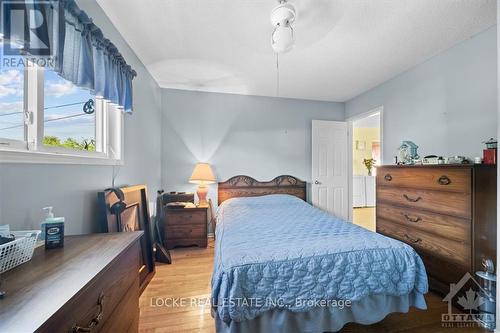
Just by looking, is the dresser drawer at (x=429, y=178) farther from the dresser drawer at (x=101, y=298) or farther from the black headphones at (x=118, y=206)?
the black headphones at (x=118, y=206)

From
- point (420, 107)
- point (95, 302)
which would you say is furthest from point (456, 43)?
point (95, 302)

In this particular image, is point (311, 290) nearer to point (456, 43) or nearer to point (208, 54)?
point (208, 54)

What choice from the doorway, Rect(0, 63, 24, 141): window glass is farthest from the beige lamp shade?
the doorway

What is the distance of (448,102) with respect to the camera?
2189 mm

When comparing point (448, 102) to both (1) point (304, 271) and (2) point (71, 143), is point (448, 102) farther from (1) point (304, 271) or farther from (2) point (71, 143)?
(2) point (71, 143)

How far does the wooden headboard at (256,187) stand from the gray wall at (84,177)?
1068 millimetres

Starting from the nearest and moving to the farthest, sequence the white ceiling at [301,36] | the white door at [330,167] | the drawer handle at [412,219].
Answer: the white ceiling at [301,36] < the drawer handle at [412,219] < the white door at [330,167]

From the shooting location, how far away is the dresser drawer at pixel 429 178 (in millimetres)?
1669

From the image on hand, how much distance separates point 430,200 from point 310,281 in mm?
1474

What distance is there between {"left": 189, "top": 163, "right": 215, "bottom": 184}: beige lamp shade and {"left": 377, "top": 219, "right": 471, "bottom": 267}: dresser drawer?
2.34m

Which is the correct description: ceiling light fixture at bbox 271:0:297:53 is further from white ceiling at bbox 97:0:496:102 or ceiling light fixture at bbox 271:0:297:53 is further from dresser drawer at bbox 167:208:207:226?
dresser drawer at bbox 167:208:207:226

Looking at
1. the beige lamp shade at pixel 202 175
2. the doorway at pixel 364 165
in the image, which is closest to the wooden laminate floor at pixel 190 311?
the beige lamp shade at pixel 202 175

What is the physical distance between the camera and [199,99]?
11.3ft

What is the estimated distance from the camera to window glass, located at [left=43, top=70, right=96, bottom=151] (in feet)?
4.02
